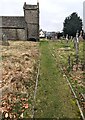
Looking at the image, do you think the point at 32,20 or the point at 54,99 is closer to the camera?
the point at 54,99

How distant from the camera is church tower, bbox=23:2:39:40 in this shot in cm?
6862

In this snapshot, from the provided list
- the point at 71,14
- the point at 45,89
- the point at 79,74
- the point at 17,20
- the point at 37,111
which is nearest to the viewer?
the point at 37,111

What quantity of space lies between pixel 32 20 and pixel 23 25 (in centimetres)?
314

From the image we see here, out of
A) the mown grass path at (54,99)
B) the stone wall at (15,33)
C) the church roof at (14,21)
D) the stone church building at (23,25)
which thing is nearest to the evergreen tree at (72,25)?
the stone church building at (23,25)

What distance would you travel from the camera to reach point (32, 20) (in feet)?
228

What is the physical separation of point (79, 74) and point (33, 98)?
6.97 m

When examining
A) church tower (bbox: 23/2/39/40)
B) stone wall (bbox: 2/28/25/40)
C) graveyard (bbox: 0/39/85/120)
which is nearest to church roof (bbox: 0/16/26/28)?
stone wall (bbox: 2/28/25/40)

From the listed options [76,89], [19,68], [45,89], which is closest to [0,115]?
[45,89]

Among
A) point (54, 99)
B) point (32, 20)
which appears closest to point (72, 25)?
point (32, 20)

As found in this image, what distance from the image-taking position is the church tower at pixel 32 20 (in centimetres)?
6862

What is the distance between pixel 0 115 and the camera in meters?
11.1

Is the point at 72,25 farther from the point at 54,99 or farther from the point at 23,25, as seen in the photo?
the point at 54,99

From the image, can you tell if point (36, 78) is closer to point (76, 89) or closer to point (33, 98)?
point (76, 89)

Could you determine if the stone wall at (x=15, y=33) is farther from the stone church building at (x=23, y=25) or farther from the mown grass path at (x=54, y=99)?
the mown grass path at (x=54, y=99)
